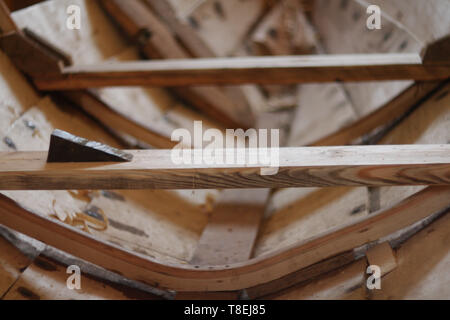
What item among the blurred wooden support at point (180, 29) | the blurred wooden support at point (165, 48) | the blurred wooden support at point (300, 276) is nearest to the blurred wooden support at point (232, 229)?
the blurred wooden support at point (300, 276)

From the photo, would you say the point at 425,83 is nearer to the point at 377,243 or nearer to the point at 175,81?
the point at 377,243

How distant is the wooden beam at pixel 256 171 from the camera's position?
1.04 m

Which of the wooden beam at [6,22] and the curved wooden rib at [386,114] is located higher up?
the wooden beam at [6,22]

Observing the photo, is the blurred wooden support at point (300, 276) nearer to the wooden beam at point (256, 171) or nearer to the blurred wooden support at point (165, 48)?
the wooden beam at point (256, 171)

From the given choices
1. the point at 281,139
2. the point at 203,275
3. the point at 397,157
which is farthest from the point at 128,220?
the point at 281,139

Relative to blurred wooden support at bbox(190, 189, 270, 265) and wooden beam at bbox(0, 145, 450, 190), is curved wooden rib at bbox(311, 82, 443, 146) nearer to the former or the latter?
blurred wooden support at bbox(190, 189, 270, 265)

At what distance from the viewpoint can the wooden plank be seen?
1610 millimetres

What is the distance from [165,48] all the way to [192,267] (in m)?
1.56

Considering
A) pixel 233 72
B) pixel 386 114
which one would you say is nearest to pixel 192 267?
pixel 233 72

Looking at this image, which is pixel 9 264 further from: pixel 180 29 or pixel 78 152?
pixel 180 29

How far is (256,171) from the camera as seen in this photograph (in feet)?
3.50

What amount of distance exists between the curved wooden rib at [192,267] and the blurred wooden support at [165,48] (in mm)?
1444

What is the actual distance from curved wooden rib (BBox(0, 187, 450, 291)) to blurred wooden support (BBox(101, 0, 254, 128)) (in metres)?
1.44

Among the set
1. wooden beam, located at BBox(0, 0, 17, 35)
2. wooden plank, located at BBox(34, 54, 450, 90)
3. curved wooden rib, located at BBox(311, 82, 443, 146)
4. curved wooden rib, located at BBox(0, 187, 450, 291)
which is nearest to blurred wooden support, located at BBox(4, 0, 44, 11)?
wooden beam, located at BBox(0, 0, 17, 35)
